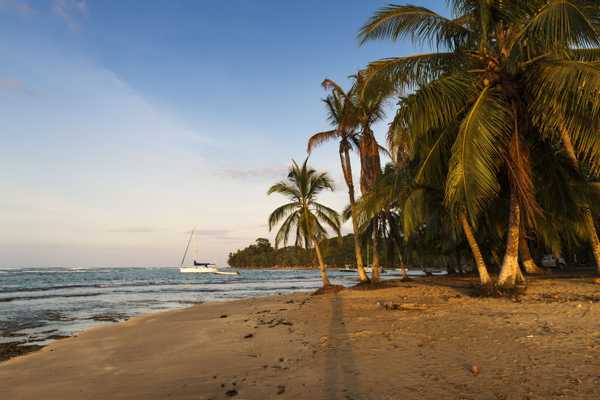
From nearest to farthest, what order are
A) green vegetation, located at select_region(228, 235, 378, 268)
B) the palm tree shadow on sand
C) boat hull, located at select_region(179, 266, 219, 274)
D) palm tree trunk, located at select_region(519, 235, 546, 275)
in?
the palm tree shadow on sand
palm tree trunk, located at select_region(519, 235, 546, 275)
boat hull, located at select_region(179, 266, 219, 274)
green vegetation, located at select_region(228, 235, 378, 268)

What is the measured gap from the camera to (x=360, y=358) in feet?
21.7

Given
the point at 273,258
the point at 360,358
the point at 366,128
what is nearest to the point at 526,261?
the point at 366,128

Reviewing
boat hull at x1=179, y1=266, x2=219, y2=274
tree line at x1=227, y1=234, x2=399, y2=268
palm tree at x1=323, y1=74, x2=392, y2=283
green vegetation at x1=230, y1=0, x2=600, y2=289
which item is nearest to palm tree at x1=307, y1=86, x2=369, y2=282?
palm tree at x1=323, y1=74, x2=392, y2=283

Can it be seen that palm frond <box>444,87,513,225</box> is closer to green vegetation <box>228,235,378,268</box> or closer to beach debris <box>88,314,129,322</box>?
beach debris <box>88,314,129,322</box>

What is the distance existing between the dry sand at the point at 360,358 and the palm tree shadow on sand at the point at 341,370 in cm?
2

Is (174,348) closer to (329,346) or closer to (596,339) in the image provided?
(329,346)

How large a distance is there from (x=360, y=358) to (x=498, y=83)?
917cm

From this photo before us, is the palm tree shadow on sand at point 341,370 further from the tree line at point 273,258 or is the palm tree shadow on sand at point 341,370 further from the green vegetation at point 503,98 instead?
the tree line at point 273,258

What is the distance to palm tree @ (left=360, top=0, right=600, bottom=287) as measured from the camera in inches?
391

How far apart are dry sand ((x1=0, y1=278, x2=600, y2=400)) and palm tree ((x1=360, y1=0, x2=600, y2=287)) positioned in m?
3.03

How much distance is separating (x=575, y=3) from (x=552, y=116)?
113 inches

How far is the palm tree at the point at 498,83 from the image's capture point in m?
9.92

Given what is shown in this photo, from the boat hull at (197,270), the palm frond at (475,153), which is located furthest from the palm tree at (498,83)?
the boat hull at (197,270)

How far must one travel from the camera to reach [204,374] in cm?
667
